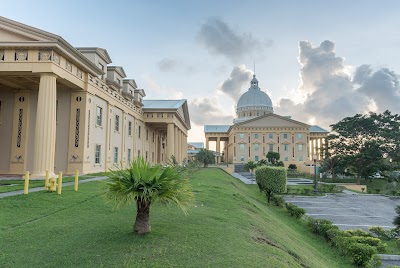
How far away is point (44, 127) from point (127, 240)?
1321cm

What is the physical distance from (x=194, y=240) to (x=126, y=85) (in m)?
29.0

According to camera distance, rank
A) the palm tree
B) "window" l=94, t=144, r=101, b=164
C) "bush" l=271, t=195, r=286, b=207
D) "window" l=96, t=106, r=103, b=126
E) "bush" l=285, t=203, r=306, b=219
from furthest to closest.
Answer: "window" l=96, t=106, r=103, b=126 < "window" l=94, t=144, r=101, b=164 < "bush" l=271, t=195, r=286, b=207 < "bush" l=285, t=203, r=306, b=219 < the palm tree

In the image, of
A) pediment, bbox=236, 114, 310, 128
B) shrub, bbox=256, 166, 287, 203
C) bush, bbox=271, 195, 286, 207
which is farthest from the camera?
pediment, bbox=236, 114, 310, 128

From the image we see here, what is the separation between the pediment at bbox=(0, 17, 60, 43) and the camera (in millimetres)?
16750

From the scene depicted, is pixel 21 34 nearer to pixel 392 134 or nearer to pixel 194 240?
pixel 194 240

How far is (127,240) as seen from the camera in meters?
5.69

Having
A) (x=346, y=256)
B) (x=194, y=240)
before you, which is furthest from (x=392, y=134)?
(x=194, y=240)

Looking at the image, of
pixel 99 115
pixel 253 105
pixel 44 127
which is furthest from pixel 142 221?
pixel 253 105

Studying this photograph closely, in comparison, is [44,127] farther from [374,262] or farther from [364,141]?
[364,141]

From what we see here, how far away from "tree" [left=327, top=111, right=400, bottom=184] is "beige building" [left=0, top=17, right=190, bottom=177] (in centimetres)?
3102

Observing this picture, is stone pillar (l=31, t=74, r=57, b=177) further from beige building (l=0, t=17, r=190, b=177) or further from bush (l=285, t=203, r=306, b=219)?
bush (l=285, t=203, r=306, b=219)

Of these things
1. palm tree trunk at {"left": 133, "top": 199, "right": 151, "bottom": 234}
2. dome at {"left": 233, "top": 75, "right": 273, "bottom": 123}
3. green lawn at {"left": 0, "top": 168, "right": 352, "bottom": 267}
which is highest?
dome at {"left": 233, "top": 75, "right": 273, "bottom": 123}

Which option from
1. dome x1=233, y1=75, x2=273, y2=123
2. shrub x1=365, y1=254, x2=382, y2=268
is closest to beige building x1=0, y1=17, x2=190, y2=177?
shrub x1=365, y1=254, x2=382, y2=268

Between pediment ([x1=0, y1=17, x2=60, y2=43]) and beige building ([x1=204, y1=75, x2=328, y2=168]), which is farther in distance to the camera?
beige building ([x1=204, y1=75, x2=328, y2=168])
